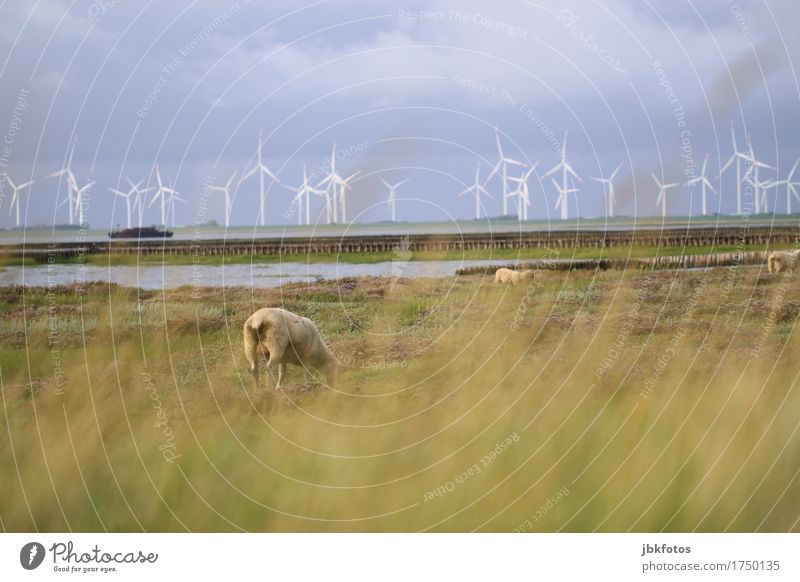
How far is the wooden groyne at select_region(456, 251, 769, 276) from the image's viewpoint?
19.5 m

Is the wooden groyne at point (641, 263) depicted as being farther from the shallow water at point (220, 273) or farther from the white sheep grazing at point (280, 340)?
the white sheep grazing at point (280, 340)

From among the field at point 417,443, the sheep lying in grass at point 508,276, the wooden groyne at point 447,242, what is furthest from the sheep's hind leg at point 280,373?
the wooden groyne at point 447,242

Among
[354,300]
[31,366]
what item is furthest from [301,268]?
[31,366]

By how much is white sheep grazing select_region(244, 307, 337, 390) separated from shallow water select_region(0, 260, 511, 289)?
519 cm

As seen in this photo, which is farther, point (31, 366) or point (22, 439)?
point (31, 366)

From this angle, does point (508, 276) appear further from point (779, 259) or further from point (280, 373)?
point (280, 373)

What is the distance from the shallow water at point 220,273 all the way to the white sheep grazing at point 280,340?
5.19 meters

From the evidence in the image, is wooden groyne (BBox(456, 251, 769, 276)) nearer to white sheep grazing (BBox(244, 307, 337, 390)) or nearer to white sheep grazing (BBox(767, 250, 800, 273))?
white sheep grazing (BBox(767, 250, 800, 273))

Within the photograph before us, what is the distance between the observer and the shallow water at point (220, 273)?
1584 centimetres
